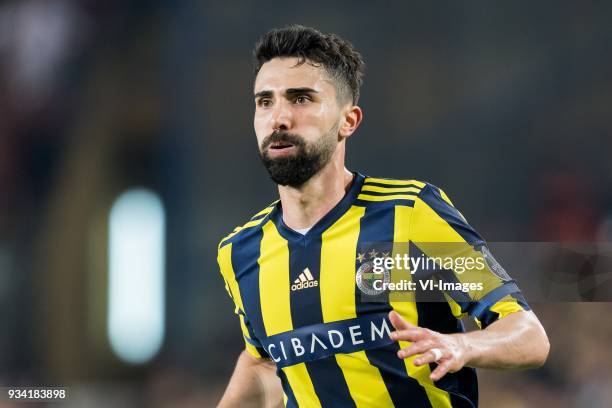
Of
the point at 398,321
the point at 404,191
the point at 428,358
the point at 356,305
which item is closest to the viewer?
the point at 428,358

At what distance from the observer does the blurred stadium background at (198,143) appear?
6613mm

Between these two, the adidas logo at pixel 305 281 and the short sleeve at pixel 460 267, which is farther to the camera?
the adidas logo at pixel 305 281

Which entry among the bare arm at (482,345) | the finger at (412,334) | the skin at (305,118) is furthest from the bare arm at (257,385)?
the finger at (412,334)

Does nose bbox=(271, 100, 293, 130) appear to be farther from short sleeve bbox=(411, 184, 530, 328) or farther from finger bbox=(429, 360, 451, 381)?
finger bbox=(429, 360, 451, 381)

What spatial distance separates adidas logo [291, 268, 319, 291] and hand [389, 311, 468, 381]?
72 cm

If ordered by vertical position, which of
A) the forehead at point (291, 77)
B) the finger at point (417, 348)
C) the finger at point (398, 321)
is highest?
the forehead at point (291, 77)

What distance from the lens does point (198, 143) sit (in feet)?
24.1

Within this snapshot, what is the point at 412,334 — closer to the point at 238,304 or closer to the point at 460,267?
the point at 460,267

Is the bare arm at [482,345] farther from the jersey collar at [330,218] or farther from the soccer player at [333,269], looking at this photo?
the jersey collar at [330,218]

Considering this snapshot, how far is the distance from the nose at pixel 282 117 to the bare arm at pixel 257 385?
93 centimetres

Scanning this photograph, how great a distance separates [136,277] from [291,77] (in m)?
4.04

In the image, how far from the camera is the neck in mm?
3106

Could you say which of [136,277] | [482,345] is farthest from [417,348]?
[136,277]

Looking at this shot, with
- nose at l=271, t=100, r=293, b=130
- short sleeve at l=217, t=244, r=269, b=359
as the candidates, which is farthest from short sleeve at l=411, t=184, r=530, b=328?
short sleeve at l=217, t=244, r=269, b=359
